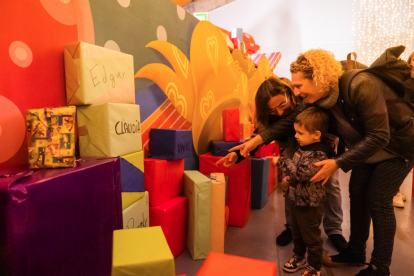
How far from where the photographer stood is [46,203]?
71 centimetres

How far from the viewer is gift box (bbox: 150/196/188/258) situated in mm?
1413

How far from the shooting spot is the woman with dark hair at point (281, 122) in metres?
1.59

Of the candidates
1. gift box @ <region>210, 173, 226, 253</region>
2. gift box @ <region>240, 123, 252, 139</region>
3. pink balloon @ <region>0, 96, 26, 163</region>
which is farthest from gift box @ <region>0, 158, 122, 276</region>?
gift box @ <region>240, 123, 252, 139</region>

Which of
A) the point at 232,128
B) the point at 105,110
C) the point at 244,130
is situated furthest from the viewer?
the point at 244,130

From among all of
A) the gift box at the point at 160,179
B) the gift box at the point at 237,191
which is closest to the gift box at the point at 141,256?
the gift box at the point at 160,179

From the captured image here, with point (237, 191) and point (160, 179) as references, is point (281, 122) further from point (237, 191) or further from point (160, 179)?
point (160, 179)

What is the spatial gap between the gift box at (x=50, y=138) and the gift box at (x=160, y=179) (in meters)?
0.58

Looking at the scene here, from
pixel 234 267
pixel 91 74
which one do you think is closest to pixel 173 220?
pixel 234 267

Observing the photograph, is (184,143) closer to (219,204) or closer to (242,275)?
(219,204)

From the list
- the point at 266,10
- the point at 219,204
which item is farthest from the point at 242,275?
the point at 266,10

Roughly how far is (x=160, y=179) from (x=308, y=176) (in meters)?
0.78

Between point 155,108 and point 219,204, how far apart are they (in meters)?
0.73

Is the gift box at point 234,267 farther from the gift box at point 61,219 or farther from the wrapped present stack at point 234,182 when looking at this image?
the wrapped present stack at point 234,182

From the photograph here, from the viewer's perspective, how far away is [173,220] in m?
1.48
